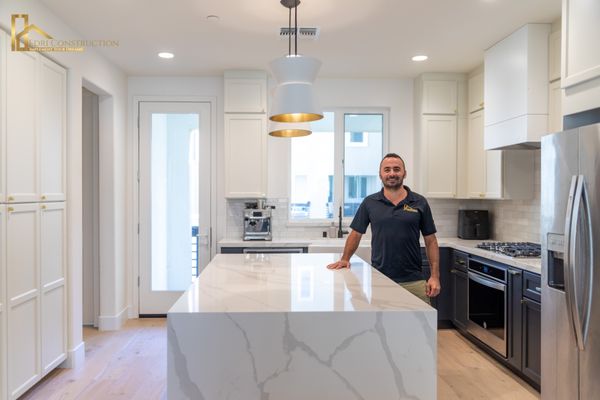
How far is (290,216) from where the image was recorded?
489 centimetres

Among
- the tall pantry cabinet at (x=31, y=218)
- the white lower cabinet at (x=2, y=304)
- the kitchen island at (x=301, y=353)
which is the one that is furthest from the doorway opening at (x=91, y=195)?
the kitchen island at (x=301, y=353)

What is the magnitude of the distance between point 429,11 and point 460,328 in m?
2.80

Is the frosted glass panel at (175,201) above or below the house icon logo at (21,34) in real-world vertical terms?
below

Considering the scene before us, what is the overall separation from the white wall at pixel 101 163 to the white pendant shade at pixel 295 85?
1.61 metres

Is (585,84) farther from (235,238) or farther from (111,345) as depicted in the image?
(111,345)

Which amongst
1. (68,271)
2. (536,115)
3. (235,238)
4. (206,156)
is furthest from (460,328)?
(68,271)

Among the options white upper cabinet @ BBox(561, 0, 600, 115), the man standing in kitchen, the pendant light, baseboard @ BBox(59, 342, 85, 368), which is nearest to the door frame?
baseboard @ BBox(59, 342, 85, 368)

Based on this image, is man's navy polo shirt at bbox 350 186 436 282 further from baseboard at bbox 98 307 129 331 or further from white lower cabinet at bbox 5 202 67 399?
baseboard at bbox 98 307 129 331

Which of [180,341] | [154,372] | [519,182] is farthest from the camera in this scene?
[519,182]

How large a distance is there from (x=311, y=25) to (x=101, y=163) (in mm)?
2431

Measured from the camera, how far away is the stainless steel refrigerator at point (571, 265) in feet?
6.83

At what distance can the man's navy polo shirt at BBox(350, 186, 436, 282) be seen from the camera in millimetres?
2762

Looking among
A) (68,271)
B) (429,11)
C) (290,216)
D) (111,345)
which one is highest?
(429,11)

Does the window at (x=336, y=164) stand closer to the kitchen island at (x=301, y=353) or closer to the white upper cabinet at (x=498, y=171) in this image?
the white upper cabinet at (x=498, y=171)
